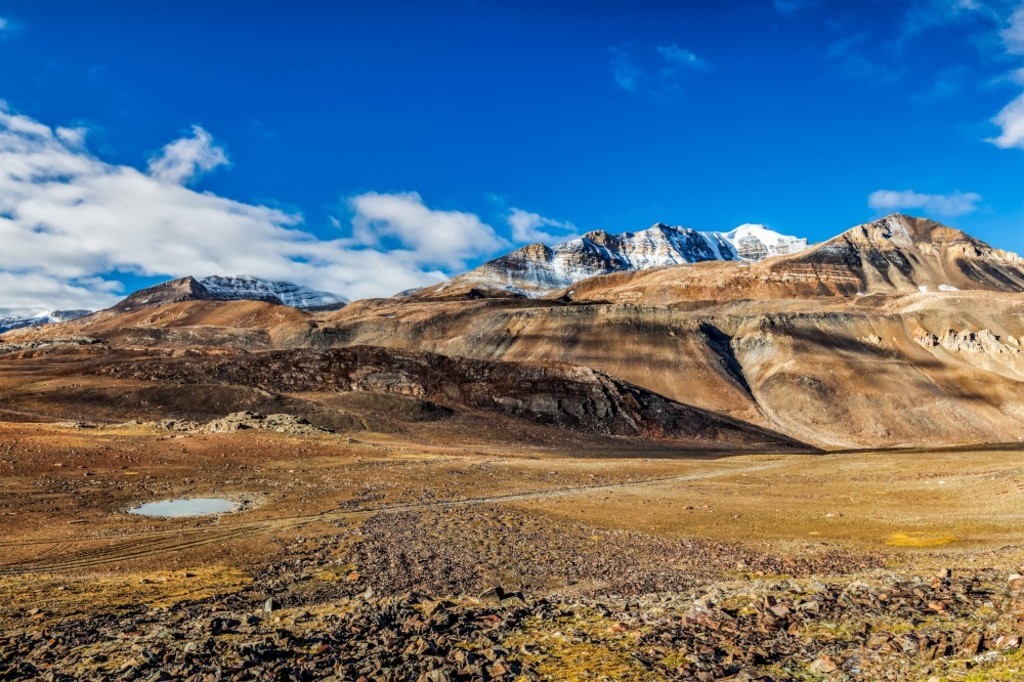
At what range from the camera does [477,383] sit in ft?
320

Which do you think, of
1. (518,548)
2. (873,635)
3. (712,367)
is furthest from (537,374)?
(873,635)

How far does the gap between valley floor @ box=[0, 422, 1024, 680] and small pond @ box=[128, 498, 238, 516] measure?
0.87m

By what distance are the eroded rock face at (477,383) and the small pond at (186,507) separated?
195 ft

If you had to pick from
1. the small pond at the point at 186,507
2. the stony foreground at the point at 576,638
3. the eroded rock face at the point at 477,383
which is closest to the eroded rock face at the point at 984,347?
the eroded rock face at the point at 477,383

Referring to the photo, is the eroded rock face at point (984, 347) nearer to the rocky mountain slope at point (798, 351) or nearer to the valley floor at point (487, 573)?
the rocky mountain slope at point (798, 351)

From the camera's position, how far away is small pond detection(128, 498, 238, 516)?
27094 mm

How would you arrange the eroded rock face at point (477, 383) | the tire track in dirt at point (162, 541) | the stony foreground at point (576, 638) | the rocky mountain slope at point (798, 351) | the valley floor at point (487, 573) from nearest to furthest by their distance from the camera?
the stony foreground at point (576, 638) → the valley floor at point (487, 573) → the tire track in dirt at point (162, 541) → the eroded rock face at point (477, 383) → the rocky mountain slope at point (798, 351)

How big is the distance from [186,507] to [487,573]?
16460 millimetres

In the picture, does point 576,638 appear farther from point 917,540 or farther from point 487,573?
point 917,540

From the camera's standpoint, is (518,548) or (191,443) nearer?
(518,548)

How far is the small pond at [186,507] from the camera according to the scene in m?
27.1

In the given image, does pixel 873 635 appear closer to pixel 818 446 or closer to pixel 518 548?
pixel 518 548

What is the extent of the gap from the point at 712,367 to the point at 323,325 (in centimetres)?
9812

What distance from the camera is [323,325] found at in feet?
562
